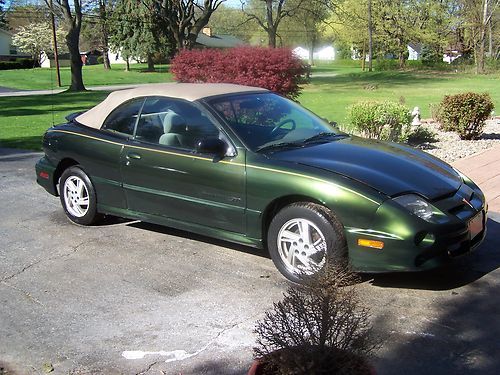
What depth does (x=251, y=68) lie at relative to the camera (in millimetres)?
10938

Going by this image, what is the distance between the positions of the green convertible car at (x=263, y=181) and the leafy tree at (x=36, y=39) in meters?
67.2

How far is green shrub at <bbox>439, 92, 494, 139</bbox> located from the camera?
1121 cm

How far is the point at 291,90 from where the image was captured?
1153 centimetres

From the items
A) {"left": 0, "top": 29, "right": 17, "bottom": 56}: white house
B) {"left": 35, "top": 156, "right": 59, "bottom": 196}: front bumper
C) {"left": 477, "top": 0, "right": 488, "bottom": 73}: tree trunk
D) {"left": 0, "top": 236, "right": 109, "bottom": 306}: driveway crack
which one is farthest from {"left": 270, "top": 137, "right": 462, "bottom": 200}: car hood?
{"left": 0, "top": 29, "right": 17, "bottom": 56}: white house

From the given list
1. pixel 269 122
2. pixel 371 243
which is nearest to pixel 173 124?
pixel 269 122

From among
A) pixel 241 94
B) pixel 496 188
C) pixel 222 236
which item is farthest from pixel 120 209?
pixel 496 188

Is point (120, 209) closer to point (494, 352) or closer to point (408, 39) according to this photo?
point (494, 352)

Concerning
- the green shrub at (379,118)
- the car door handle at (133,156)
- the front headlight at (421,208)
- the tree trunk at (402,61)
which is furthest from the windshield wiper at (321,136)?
Answer: the tree trunk at (402,61)

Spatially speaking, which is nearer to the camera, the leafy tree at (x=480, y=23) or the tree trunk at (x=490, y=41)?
the leafy tree at (x=480, y=23)

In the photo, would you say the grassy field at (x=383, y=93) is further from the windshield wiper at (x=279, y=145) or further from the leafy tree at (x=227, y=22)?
the leafy tree at (x=227, y=22)

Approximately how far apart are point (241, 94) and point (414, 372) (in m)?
3.35

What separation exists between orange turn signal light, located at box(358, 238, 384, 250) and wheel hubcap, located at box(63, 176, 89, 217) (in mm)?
3218

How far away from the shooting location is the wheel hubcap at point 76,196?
6258 millimetres

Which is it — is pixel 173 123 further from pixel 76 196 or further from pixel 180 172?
pixel 76 196
